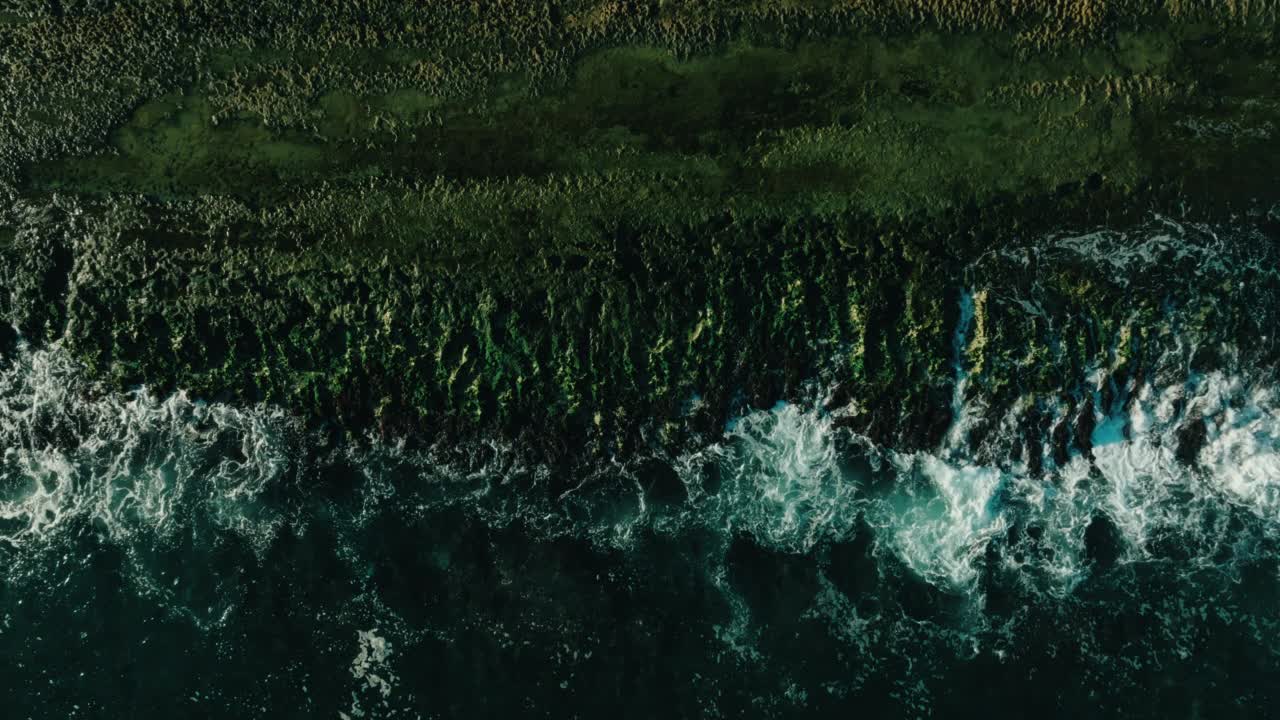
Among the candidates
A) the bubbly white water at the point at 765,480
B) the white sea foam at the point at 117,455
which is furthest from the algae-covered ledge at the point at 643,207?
the bubbly white water at the point at 765,480

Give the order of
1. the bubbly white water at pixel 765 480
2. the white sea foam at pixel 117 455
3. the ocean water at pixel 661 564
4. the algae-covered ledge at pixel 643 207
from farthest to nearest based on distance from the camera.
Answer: the white sea foam at pixel 117 455
the algae-covered ledge at pixel 643 207
the bubbly white water at pixel 765 480
the ocean water at pixel 661 564

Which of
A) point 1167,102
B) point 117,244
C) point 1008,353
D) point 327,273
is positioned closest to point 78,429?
point 117,244

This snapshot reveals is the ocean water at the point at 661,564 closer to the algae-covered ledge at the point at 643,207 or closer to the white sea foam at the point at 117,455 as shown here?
the white sea foam at the point at 117,455

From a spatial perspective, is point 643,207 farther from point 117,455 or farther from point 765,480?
point 117,455

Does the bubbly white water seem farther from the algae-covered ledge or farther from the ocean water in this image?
the algae-covered ledge

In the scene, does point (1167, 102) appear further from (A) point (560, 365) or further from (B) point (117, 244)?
(B) point (117, 244)

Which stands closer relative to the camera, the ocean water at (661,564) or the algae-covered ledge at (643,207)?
the ocean water at (661,564)
